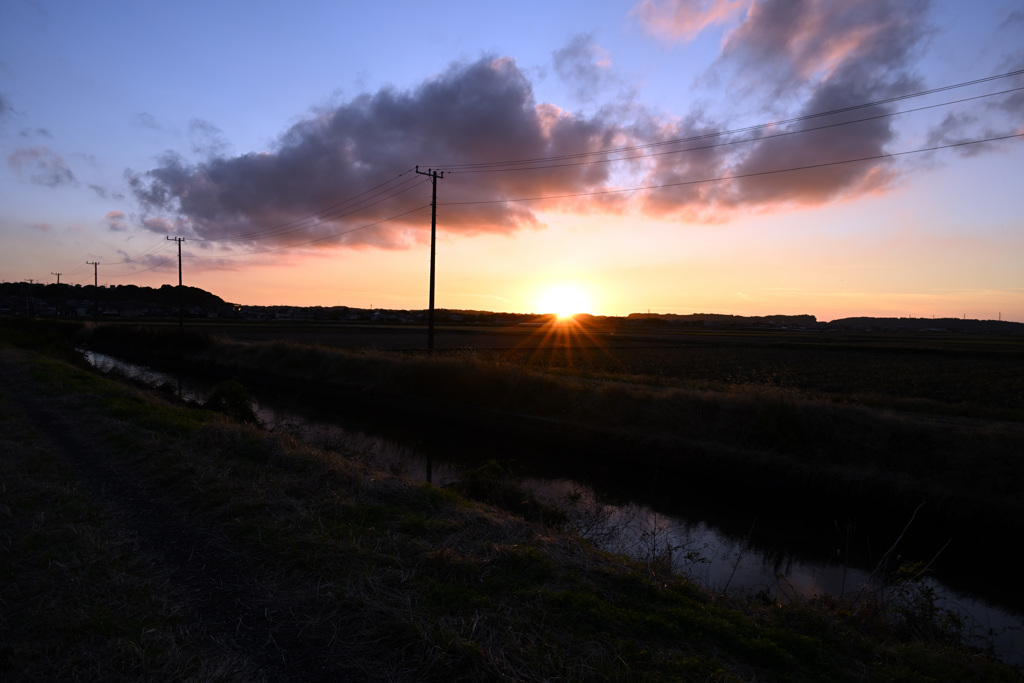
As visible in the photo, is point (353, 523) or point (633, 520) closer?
point (353, 523)

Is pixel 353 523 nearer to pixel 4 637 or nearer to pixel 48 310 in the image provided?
pixel 4 637

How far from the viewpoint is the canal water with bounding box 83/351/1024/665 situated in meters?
7.80

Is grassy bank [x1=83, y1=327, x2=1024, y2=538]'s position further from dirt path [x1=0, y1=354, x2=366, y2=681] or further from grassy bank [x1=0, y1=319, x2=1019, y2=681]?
dirt path [x1=0, y1=354, x2=366, y2=681]

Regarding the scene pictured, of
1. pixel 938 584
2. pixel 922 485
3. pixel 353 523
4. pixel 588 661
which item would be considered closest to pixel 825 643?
pixel 588 661

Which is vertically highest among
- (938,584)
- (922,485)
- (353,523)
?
(353,523)

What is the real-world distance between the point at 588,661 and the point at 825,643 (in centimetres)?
244

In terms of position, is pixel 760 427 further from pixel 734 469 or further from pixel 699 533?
pixel 699 533

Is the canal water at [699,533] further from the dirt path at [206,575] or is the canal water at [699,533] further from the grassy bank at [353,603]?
the dirt path at [206,575]

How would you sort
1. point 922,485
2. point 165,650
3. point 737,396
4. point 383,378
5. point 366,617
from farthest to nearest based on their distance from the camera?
point 383,378, point 737,396, point 922,485, point 366,617, point 165,650

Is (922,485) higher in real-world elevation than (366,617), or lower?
lower

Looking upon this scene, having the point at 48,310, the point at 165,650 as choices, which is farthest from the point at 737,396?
the point at 48,310

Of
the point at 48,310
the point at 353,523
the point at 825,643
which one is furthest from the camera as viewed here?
the point at 48,310

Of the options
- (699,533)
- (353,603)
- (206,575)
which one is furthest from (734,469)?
(206,575)

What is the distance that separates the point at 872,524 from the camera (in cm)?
1113
